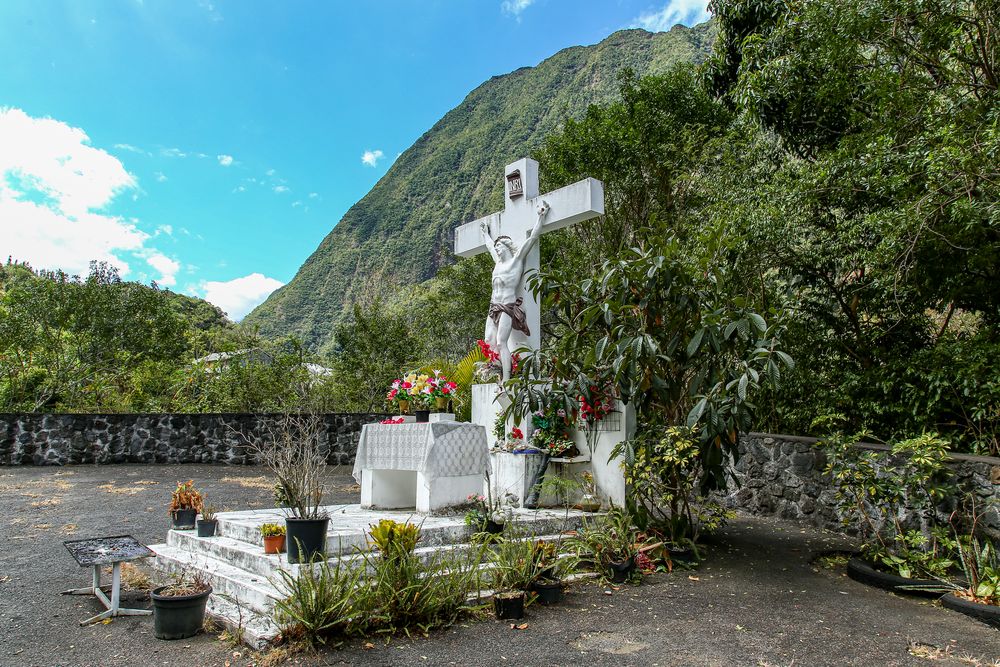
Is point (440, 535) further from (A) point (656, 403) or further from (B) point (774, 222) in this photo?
(B) point (774, 222)

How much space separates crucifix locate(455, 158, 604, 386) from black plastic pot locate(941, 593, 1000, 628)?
Result: 13.4ft

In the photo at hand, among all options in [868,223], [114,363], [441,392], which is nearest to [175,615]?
[441,392]

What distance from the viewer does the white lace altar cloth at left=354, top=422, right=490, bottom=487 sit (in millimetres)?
5715

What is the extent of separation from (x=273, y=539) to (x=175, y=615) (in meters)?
0.83

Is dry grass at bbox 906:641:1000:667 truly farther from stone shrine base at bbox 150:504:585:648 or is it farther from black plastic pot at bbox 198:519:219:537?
black plastic pot at bbox 198:519:219:537

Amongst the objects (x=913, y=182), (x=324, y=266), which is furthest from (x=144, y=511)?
(x=324, y=266)

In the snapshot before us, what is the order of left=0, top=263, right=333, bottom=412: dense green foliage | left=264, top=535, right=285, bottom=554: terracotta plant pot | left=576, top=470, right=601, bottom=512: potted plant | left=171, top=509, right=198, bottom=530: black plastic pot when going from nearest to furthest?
left=264, top=535, right=285, bottom=554: terracotta plant pot < left=171, top=509, right=198, bottom=530: black plastic pot < left=576, top=470, right=601, bottom=512: potted plant < left=0, top=263, right=333, bottom=412: dense green foliage

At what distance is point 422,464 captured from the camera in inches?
225

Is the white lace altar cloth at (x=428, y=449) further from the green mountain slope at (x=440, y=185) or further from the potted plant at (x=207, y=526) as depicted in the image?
the green mountain slope at (x=440, y=185)

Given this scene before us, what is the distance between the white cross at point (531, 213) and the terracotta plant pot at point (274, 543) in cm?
332

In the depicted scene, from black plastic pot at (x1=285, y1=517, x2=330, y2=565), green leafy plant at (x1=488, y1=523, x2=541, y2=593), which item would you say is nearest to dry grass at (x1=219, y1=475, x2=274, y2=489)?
black plastic pot at (x1=285, y1=517, x2=330, y2=565)

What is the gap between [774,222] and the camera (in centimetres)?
683

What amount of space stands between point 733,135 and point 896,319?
4.76 meters

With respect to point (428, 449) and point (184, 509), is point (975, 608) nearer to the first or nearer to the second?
point (428, 449)
